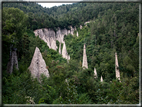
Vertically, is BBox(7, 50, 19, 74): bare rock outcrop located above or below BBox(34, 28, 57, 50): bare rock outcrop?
below

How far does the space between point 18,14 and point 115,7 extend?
38.6 meters

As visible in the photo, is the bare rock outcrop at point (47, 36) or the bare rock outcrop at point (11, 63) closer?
the bare rock outcrop at point (11, 63)

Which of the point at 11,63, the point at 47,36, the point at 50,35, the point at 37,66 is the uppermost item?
the point at 50,35

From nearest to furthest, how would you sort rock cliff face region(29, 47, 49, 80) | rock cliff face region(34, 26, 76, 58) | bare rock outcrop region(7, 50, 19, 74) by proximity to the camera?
1. bare rock outcrop region(7, 50, 19, 74)
2. rock cliff face region(29, 47, 49, 80)
3. rock cliff face region(34, 26, 76, 58)

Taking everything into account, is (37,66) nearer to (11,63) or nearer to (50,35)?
(11,63)

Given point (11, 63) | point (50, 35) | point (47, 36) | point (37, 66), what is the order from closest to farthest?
point (11, 63) → point (37, 66) → point (47, 36) → point (50, 35)

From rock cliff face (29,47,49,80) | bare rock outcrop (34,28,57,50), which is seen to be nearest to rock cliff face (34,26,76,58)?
bare rock outcrop (34,28,57,50)

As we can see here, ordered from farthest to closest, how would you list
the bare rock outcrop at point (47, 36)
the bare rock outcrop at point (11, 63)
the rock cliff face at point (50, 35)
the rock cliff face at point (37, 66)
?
1. the rock cliff face at point (50, 35)
2. the bare rock outcrop at point (47, 36)
3. the rock cliff face at point (37, 66)
4. the bare rock outcrop at point (11, 63)

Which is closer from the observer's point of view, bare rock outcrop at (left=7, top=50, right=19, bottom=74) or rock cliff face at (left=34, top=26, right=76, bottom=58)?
bare rock outcrop at (left=7, top=50, right=19, bottom=74)

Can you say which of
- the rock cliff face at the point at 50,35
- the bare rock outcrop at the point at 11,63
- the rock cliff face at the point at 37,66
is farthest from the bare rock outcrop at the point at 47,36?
the bare rock outcrop at the point at 11,63

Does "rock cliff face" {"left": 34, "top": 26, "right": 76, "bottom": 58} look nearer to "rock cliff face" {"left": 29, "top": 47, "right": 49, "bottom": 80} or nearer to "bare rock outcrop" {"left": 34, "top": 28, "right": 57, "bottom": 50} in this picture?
"bare rock outcrop" {"left": 34, "top": 28, "right": 57, "bottom": 50}

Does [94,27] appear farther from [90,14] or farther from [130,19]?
[90,14]

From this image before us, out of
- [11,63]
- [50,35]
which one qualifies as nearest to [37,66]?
[11,63]

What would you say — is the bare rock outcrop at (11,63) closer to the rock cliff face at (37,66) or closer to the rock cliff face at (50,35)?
the rock cliff face at (37,66)
